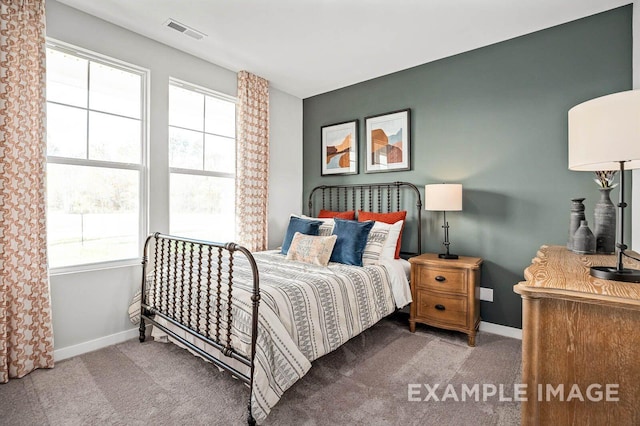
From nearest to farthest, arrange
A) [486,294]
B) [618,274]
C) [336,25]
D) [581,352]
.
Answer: [581,352] → [618,274] → [336,25] → [486,294]

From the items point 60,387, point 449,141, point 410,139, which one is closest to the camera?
point 60,387

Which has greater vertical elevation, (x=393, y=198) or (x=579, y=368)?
A: (x=393, y=198)

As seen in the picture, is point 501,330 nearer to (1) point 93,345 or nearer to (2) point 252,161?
(2) point 252,161

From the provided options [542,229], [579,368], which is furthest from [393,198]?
[579,368]

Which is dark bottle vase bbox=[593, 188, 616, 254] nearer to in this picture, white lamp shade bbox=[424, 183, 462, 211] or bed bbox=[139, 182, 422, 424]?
white lamp shade bbox=[424, 183, 462, 211]

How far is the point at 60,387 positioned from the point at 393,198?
10.8ft

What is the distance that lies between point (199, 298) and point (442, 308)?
2.05m

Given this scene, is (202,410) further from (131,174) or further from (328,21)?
(328,21)

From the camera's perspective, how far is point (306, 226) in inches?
133

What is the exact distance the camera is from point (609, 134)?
110cm

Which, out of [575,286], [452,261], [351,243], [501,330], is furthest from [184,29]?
[501,330]

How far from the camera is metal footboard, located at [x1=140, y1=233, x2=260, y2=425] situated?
5.95 ft

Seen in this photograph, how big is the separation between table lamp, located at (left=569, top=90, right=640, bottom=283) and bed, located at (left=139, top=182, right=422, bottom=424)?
1.48 m

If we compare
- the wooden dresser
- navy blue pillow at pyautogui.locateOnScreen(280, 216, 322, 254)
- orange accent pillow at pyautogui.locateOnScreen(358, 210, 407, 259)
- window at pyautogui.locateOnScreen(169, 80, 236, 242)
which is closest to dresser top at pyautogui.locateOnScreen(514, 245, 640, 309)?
the wooden dresser
